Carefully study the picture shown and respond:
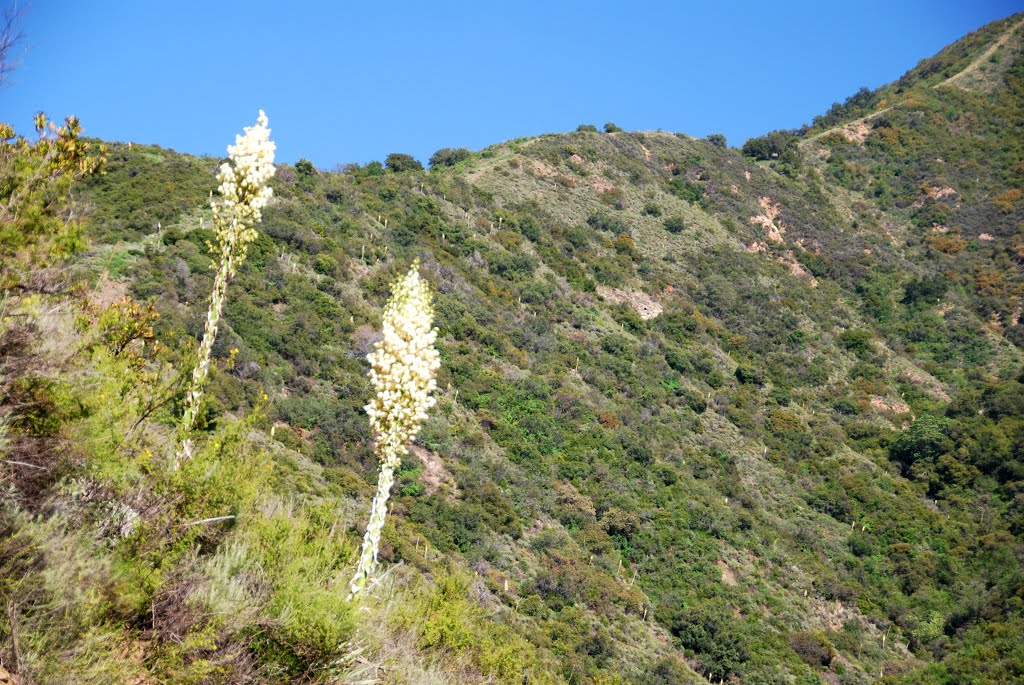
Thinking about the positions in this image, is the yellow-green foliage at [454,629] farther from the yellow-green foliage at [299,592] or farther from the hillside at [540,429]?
the yellow-green foliage at [299,592]

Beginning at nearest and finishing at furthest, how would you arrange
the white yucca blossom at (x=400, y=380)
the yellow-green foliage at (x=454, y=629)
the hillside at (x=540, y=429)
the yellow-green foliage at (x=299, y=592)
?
1. the white yucca blossom at (x=400, y=380)
2. the yellow-green foliage at (x=299, y=592)
3. the hillside at (x=540, y=429)
4. the yellow-green foliage at (x=454, y=629)

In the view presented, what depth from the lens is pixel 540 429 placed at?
109 feet

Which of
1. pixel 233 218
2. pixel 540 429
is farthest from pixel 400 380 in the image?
pixel 540 429

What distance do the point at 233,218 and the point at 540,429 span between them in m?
27.1

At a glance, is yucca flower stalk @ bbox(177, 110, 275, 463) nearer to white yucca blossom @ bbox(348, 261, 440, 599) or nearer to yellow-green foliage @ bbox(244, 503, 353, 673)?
yellow-green foliage @ bbox(244, 503, 353, 673)

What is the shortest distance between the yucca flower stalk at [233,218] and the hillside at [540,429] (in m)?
0.80

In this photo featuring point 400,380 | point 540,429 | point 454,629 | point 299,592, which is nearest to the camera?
point 400,380

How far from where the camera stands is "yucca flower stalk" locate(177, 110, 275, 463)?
656 centimetres

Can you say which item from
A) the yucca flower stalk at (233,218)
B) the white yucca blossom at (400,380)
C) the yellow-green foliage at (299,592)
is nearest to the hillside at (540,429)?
the yellow-green foliage at (299,592)

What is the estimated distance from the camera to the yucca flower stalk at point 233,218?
656 cm

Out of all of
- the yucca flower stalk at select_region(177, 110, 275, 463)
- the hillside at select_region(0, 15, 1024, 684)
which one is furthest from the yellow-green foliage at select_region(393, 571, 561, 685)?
the yucca flower stalk at select_region(177, 110, 275, 463)

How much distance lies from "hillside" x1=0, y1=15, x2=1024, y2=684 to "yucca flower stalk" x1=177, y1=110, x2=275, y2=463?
0.80 meters

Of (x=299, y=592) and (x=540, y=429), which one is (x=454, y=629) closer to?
(x=299, y=592)

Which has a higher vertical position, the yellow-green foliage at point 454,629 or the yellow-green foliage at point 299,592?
the yellow-green foliage at point 299,592
